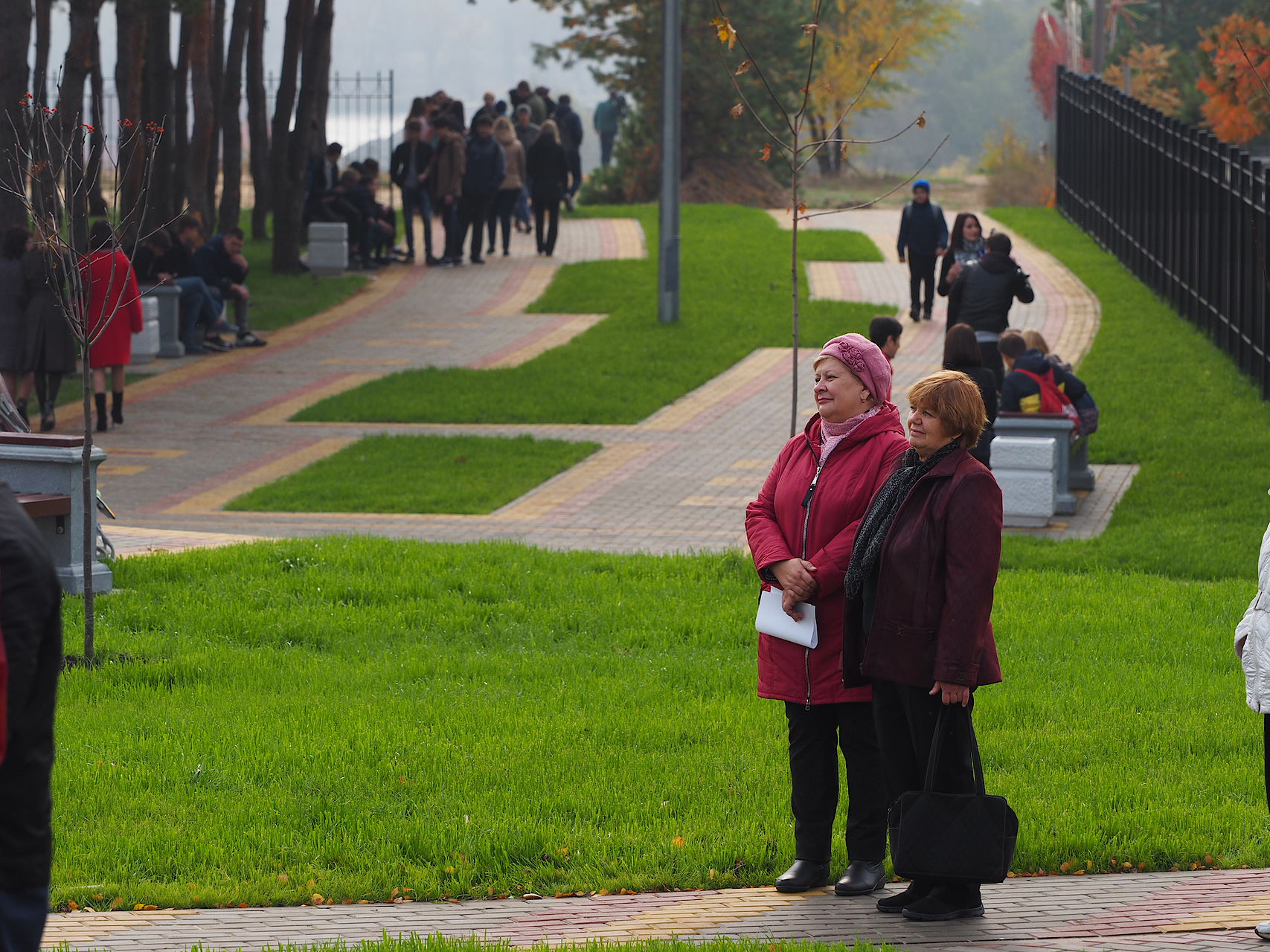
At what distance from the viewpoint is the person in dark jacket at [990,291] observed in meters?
15.2

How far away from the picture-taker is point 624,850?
5.83 metres

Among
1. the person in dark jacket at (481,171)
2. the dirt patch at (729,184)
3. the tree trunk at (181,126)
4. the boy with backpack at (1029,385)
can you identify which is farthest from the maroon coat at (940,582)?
the dirt patch at (729,184)

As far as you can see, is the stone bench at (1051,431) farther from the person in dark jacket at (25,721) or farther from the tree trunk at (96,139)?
the person in dark jacket at (25,721)

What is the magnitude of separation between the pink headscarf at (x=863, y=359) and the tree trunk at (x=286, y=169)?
77.2ft

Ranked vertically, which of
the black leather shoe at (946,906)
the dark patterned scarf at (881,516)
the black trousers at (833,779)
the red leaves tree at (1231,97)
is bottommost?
the black leather shoe at (946,906)

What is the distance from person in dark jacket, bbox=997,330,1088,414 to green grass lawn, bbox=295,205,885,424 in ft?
17.0

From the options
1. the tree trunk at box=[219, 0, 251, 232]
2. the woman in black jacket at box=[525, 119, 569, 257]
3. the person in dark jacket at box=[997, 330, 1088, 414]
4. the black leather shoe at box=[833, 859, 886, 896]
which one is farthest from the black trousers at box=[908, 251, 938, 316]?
the black leather shoe at box=[833, 859, 886, 896]

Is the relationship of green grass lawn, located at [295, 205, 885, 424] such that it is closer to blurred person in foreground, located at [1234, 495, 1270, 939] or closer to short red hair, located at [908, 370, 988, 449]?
short red hair, located at [908, 370, 988, 449]

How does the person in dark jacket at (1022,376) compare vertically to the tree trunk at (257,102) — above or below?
below

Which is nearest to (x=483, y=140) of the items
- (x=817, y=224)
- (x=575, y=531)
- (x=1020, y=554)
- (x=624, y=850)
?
(x=817, y=224)

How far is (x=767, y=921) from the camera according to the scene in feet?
16.9

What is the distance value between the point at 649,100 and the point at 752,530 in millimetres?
38549

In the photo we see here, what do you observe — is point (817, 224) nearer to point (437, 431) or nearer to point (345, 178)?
point (345, 178)

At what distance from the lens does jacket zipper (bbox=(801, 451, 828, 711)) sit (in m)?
5.38
